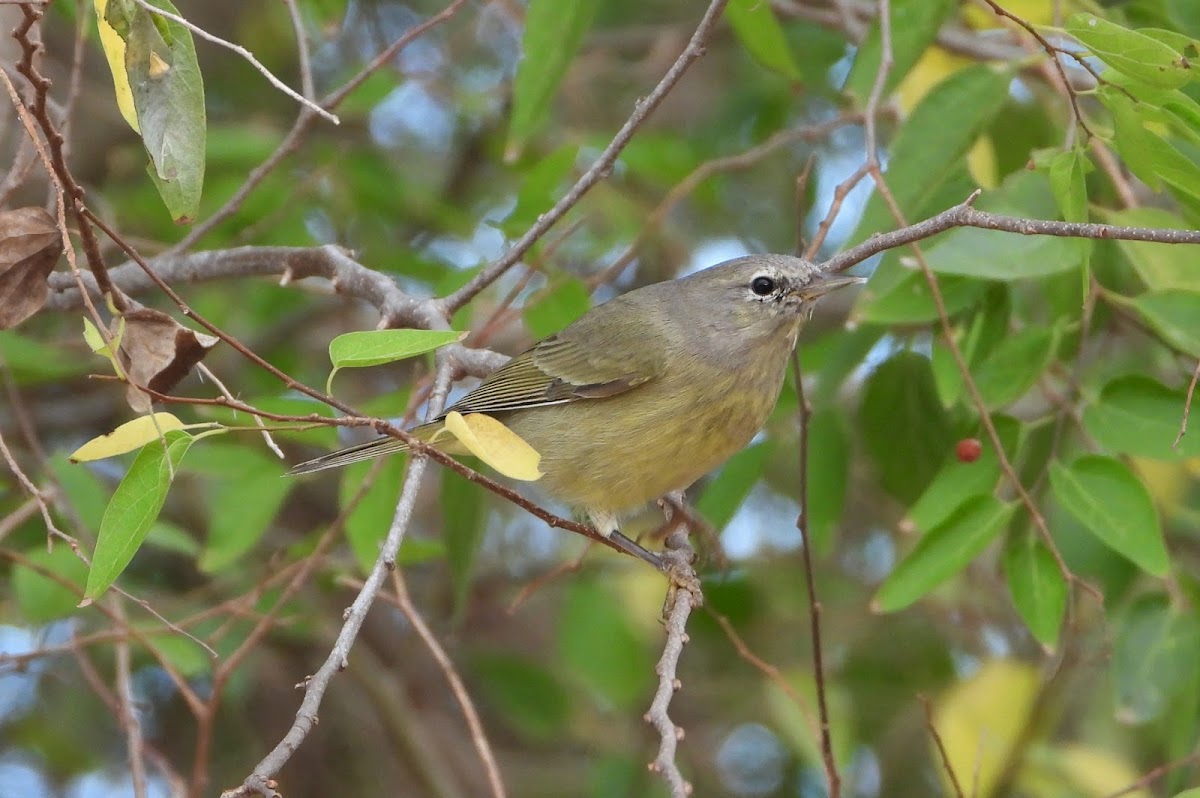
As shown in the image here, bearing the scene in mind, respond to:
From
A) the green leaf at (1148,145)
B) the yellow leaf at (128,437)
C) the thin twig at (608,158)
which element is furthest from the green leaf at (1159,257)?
the yellow leaf at (128,437)

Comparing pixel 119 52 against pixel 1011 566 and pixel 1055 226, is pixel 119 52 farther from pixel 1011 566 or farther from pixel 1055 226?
pixel 1011 566

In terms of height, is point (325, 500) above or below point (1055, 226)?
below

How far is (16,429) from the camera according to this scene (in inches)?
216

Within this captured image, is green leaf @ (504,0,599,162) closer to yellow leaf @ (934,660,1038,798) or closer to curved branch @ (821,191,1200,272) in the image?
curved branch @ (821,191,1200,272)

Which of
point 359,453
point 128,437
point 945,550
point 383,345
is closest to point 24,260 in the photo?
point 128,437

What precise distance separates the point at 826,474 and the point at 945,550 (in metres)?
0.99

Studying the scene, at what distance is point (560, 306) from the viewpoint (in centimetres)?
447

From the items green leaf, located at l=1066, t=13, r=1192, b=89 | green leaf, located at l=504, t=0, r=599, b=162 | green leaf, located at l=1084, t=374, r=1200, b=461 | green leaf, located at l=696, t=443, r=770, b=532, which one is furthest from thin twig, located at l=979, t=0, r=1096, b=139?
green leaf, located at l=696, t=443, r=770, b=532

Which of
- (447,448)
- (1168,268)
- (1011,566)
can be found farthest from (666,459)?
(1168,268)

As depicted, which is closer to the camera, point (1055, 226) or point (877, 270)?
point (1055, 226)

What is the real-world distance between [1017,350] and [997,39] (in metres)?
1.98

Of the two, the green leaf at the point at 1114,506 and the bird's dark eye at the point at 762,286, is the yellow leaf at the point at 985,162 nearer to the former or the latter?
the bird's dark eye at the point at 762,286

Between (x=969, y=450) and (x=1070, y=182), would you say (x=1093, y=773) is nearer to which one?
(x=969, y=450)

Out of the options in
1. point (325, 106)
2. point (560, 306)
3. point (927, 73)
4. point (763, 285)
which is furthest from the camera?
point (927, 73)
